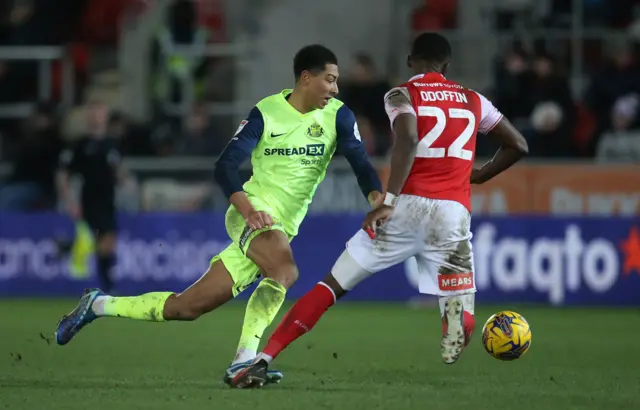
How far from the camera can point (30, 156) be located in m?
17.8

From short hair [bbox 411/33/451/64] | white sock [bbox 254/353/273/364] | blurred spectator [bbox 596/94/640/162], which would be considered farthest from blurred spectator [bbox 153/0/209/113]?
white sock [bbox 254/353/273/364]

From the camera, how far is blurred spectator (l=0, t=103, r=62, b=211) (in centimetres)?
1762

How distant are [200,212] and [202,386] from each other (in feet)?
27.0

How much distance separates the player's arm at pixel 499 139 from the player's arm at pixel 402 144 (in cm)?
62

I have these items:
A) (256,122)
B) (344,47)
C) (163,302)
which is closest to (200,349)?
(163,302)

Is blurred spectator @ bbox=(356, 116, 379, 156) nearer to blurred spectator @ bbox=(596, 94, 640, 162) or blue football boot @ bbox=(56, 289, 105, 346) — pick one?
blurred spectator @ bbox=(596, 94, 640, 162)

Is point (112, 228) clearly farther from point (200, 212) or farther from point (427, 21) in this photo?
point (427, 21)

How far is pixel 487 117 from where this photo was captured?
8.73m

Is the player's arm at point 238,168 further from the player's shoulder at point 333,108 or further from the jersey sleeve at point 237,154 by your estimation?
the player's shoulder at point 333,108

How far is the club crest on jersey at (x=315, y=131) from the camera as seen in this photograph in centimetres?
854

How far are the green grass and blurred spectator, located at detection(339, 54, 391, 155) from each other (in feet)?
11.7

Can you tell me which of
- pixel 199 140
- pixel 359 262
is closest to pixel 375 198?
pixel 359 262

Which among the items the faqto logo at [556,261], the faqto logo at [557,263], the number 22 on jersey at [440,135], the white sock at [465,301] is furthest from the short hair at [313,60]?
the faqto logo at [557,263]

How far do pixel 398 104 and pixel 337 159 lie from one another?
8676mm
